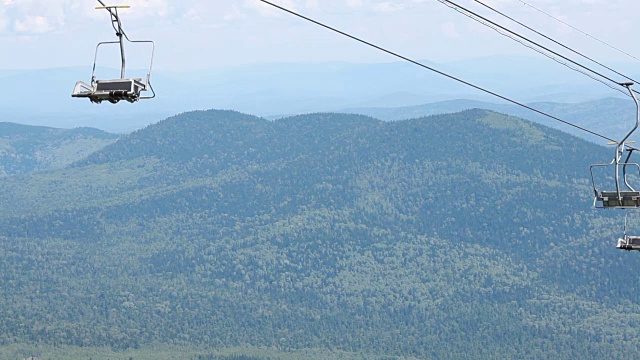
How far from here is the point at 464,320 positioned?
19975 cm

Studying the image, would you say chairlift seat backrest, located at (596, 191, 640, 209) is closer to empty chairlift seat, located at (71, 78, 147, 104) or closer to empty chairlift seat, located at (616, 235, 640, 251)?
empty chairlift seat, located at (616, 235, 640, 251)

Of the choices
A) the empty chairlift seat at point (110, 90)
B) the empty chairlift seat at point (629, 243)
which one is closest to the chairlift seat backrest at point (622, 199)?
the empty chairlift seat at point (629, 243)

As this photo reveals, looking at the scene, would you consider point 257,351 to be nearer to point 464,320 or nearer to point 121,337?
point 121,337

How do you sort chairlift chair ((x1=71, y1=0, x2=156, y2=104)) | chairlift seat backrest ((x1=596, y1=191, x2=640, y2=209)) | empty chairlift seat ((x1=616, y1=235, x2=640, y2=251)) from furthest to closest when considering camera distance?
empty chairlift seat ((x1=616, y1=235, x2=640, y2=251)), chairlift seat backrest ((x1=596, y1=191, x2=640, y2=209)), chairlift chair ((x1=71, y1=0, x2=156, y2=104))

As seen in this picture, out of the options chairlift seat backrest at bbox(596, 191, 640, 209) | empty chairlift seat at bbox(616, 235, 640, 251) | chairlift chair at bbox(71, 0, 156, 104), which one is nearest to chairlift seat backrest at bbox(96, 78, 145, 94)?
chairlift chair at bbox(71, 0, 156, 104)

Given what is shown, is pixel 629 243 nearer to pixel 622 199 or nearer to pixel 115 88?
pixel 622 199

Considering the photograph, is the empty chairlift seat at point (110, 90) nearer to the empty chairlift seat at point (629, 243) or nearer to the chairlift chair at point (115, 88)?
the chairlift chair at point (115, 88)

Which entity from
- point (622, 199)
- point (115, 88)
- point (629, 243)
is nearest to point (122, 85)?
point (115, 88)

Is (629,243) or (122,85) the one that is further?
(629,243)

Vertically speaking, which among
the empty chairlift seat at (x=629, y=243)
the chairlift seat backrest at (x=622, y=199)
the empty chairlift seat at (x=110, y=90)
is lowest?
the empty chairlift seat at (x=629, y=243)

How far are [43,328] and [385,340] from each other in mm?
62631

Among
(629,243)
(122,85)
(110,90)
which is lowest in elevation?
(629,243)

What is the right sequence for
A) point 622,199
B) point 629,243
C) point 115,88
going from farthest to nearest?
1. point 629,243
2. point 622,199
3. point 115,88

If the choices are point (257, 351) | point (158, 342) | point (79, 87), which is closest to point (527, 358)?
point (257, 351)
